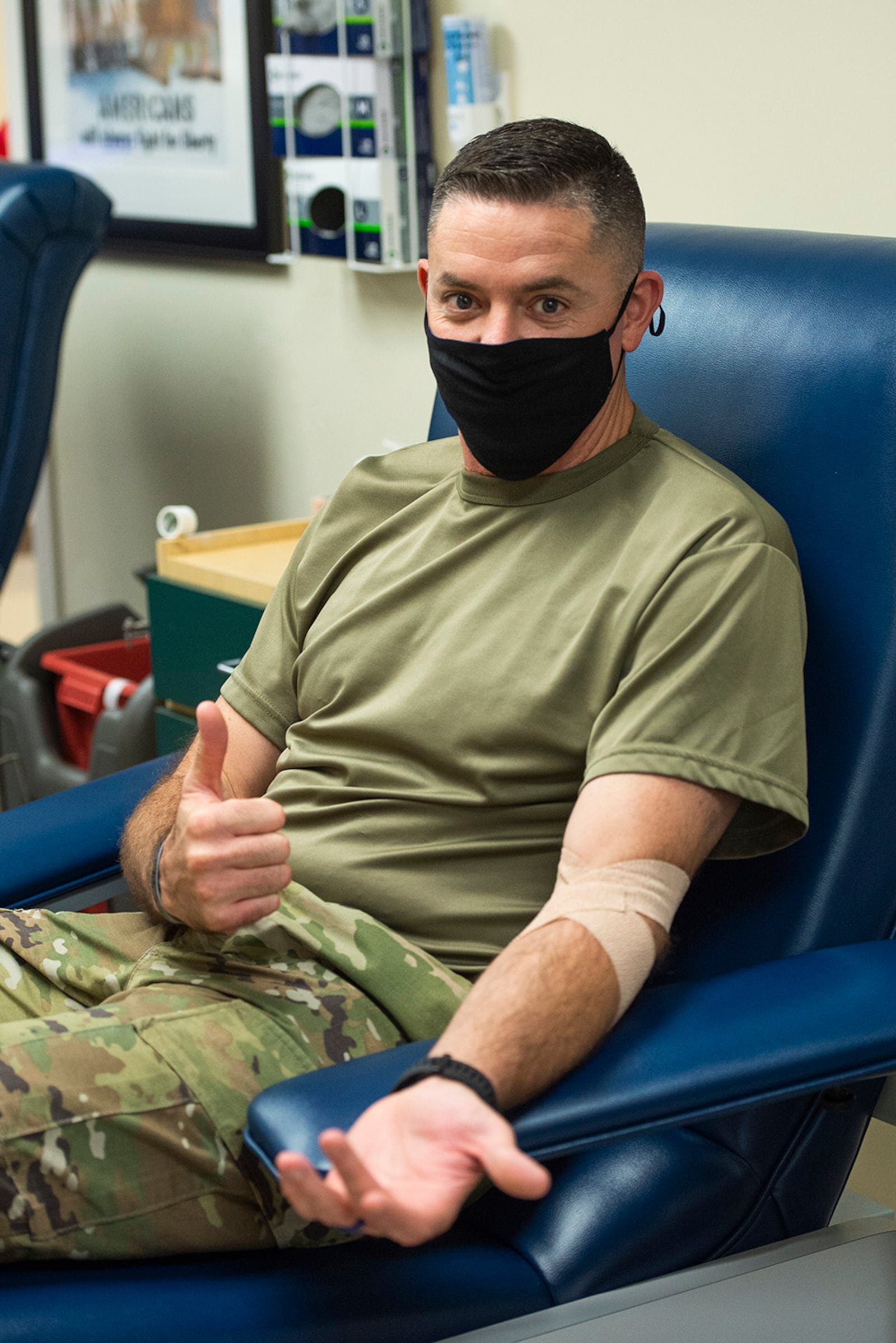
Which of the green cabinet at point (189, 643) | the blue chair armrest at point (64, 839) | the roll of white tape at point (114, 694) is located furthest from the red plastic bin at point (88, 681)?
the blue chair armrest at point (64, 839)

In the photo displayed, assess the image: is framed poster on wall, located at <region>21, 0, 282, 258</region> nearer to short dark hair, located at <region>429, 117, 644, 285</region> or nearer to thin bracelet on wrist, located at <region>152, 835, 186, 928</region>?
short dark hair, located at <region>429, 117, 644, 285</region>

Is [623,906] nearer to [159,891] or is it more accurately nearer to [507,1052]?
[507,1052]

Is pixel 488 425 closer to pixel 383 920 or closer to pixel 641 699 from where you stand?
pixel 641 699

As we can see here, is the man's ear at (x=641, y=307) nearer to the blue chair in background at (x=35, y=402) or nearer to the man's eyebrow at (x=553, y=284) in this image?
the man's eyebrow at (x=553, y=284)

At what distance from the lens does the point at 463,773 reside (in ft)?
4.50

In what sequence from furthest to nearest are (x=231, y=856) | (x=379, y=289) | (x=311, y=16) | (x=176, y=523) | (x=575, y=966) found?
(x=379, y=289) < (x=311, y=16) < (x=176, y=523) < (x=231, y=856) < (x=575, y=966)

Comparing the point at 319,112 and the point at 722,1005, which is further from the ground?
the point at 319,112

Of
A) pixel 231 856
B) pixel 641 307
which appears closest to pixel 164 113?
pixel 641 307

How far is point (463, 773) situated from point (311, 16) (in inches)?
62.9

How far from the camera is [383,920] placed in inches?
53.9

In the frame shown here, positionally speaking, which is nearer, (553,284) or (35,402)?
(553,284)

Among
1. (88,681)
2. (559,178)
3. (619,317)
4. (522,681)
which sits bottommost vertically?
(88,681)

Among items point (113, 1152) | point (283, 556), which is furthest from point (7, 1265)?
point (283, 556)

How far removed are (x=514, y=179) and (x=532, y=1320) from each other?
3.08 ft
